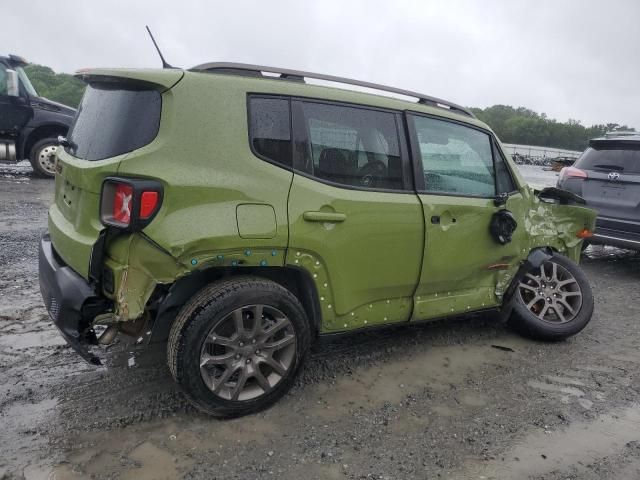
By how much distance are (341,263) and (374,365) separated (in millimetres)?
933

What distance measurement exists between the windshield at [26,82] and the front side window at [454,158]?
9.68m

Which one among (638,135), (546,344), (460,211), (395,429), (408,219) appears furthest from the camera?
(638,135)

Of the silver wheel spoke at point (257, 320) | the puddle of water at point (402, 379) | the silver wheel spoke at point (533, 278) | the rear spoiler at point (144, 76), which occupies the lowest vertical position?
the puddle of water at point (402, 379)

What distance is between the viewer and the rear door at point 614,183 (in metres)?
5.74

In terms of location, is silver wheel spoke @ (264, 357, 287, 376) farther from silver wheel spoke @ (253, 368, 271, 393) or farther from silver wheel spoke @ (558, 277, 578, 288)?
silver wheel spoke @ (558, 277, 578, 288)

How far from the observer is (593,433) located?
2787mm

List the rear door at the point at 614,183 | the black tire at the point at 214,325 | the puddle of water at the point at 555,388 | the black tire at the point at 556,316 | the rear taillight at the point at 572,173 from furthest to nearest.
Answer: the rear taillight at the point at 572,173, the rear door at the point at 614,183, the black tire at the point at 556,316, the puddle of water at the point at 555,388, the black tire at the point at 214,325

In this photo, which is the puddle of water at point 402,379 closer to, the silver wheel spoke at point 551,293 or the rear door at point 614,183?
the silver wheel spoke at point 551,293

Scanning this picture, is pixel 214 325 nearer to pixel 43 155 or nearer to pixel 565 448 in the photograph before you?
pixel 565 448

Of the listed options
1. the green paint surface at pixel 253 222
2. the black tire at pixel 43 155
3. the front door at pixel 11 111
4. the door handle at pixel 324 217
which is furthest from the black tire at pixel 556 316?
the front door at pixel 11 111

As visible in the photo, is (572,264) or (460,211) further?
(572,264)

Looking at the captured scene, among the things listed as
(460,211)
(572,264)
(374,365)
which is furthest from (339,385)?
(572,264)

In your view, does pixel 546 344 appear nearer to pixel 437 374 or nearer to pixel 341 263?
pixel 437 374

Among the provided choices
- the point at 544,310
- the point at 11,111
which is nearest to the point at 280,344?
the point at 544,310
